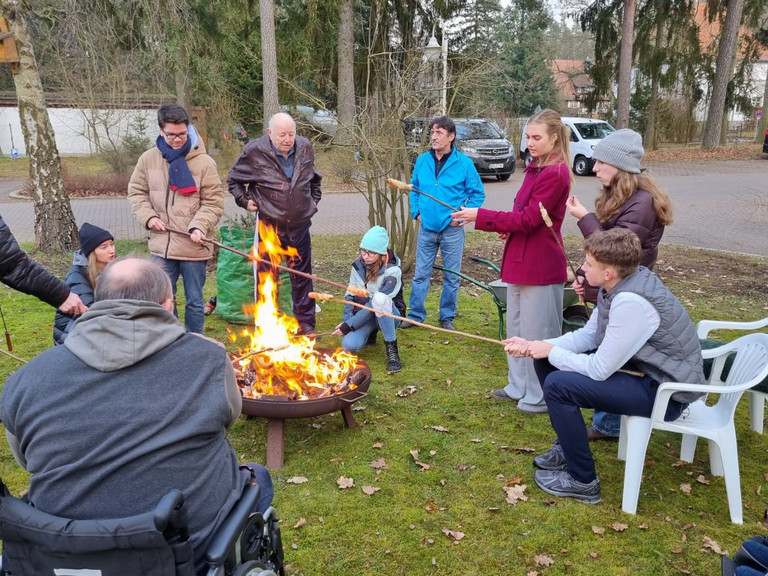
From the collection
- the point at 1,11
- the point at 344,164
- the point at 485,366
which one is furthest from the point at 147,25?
the point at 485,366

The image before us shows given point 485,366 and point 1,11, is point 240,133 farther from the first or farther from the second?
point 485,366

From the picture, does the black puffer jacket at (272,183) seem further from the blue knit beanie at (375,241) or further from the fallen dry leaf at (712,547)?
the fallen dry leaf at (712,547)

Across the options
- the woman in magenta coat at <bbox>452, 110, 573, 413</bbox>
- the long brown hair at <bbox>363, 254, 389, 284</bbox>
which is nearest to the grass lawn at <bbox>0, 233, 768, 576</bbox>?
the woman in magenta coat at <bbox>452, 110, 573, 413</bbox>

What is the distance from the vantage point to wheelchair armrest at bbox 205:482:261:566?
1.91m

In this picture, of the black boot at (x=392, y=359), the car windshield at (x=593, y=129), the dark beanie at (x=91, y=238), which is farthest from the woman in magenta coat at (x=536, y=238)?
the car windshield at (x=593, y=129)

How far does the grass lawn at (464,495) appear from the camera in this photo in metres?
3.03

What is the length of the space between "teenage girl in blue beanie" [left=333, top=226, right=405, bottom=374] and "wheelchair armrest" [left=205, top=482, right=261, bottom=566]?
9.65 ft

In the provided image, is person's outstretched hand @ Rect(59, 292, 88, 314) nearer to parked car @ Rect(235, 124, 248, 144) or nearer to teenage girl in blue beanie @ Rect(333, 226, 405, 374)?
teenage girl in blue beanie @ Rect(333, 226, 405, 374)

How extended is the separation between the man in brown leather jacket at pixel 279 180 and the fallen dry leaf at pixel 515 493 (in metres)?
3.18

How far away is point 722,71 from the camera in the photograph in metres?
23.4

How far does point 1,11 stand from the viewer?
26.7 feet

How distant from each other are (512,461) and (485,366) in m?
1.60

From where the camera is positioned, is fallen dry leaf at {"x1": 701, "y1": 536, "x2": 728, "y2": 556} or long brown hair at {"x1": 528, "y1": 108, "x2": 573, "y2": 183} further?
long brown hair at {"x1": 528, "y1": 108, "x2": 573, "y2": 183}

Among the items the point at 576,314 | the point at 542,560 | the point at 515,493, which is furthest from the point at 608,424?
the point at 542,560
